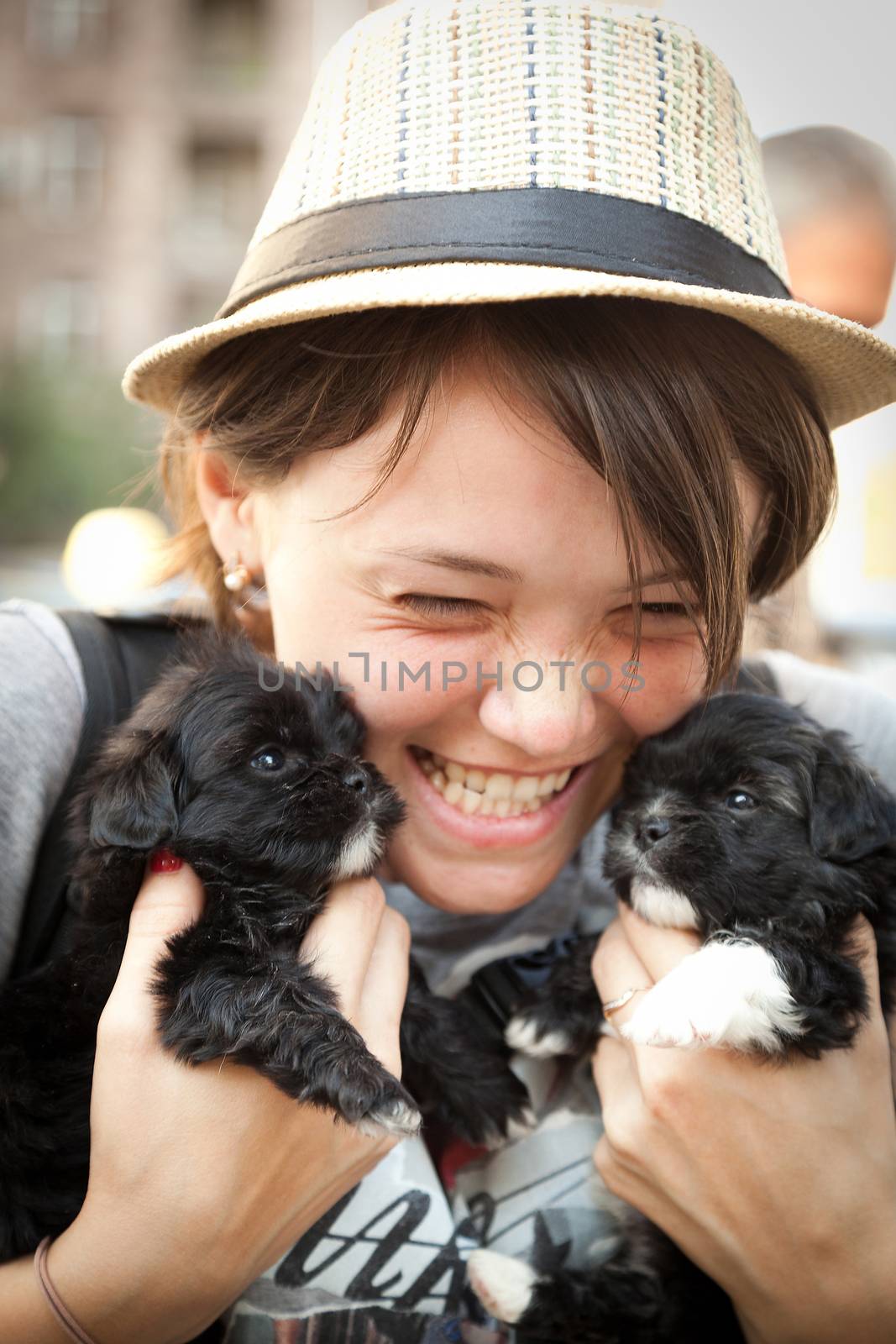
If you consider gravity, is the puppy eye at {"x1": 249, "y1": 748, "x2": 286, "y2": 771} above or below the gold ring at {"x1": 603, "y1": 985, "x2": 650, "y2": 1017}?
above

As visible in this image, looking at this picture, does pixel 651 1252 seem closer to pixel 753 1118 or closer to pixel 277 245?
pixel 753 1118

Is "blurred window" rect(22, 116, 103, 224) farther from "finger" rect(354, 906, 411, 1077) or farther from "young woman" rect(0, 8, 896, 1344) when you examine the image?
"finger" rect(354, 906, 411, 1077)

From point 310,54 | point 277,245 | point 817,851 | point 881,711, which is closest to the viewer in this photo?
point 277,245

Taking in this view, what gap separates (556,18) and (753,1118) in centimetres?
210

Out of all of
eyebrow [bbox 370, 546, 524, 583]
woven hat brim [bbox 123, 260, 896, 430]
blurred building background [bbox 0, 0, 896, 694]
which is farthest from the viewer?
blurred building background [bbox 0, 0, 896, 694]

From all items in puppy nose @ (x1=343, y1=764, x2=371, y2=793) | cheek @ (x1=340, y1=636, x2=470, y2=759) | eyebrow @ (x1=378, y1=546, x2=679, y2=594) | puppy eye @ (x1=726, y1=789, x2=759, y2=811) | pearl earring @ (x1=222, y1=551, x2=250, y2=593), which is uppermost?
eyebrow @ (x1=378, y1=546, x2=679, y2=594)

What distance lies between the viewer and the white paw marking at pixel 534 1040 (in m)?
2.44

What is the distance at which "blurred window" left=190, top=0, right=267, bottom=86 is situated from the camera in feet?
89.0

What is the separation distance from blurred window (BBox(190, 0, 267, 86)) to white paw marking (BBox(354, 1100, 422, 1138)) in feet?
99.5

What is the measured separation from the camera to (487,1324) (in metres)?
2.19

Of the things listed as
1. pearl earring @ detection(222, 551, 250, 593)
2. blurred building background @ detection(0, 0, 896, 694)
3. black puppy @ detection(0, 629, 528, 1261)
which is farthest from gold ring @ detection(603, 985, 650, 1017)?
blurred building background @ detection(0, 0, 896, 694)

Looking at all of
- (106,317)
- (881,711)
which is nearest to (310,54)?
(106,317)

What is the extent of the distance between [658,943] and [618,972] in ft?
0.38

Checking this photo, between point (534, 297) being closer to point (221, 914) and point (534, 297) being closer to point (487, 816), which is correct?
point (487, 816)
